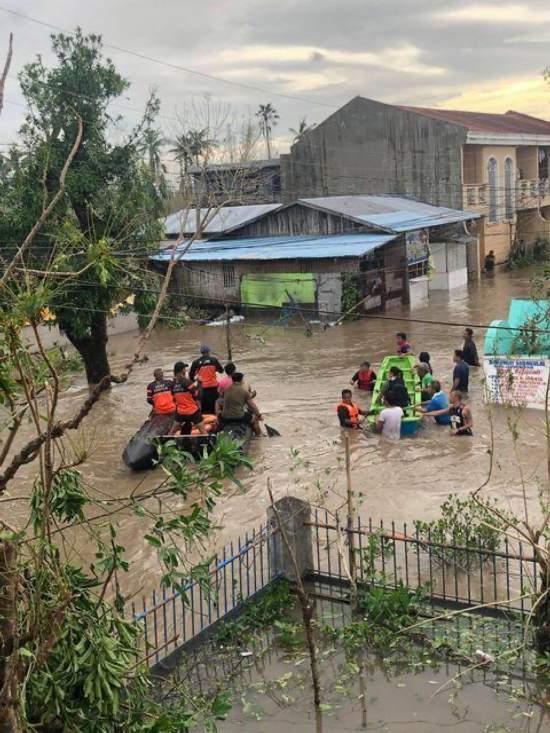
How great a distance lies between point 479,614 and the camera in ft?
24.6

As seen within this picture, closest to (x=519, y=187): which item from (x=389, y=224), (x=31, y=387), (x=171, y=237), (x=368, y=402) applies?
(x=389, y=224)

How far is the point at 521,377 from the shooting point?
566 inches

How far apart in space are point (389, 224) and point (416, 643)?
23140 mm

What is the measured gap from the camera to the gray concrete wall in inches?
1378

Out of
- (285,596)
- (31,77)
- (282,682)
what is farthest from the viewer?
(31,77)

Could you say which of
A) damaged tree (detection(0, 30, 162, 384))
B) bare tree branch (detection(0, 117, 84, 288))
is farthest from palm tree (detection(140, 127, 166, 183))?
bare tree branch (detection(0, 117, 84, 288))

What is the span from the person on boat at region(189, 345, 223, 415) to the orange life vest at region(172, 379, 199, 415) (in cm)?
116

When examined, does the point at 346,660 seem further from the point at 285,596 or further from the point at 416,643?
the point at 285,596

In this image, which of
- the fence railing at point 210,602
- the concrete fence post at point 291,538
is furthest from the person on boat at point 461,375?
the concrete fence post at point 291,538

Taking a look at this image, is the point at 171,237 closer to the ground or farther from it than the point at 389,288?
farther from it

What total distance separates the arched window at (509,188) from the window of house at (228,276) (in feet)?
52.4

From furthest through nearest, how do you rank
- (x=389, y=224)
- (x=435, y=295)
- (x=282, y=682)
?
(x=435, y=295), (x=389, y=224), (x=282, y=682)

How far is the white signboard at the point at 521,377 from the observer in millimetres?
14117

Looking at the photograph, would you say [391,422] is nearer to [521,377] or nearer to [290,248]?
[521,377]
